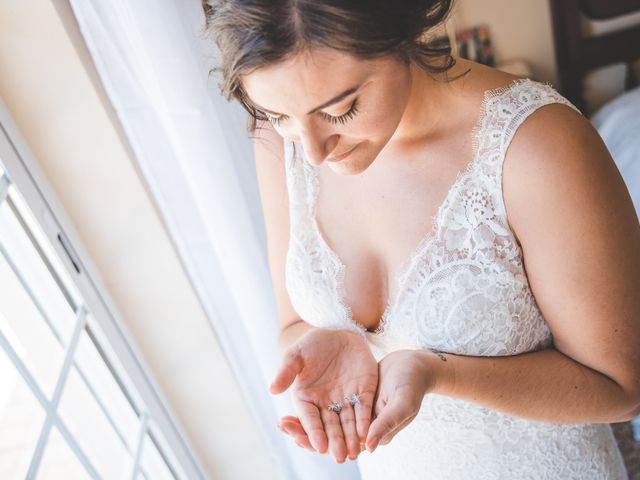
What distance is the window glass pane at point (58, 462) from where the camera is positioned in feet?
3.38

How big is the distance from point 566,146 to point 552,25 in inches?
86.8

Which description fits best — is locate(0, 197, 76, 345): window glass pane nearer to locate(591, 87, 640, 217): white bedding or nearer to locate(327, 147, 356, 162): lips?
locate(327, 147, 356, 162): lips

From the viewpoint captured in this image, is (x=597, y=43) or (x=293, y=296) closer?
(x=293, y=296)

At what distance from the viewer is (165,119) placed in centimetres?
106

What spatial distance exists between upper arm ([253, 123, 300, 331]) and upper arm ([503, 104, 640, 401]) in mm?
397

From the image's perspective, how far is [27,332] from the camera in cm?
109

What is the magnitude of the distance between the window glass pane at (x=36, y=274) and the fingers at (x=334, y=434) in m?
0.60

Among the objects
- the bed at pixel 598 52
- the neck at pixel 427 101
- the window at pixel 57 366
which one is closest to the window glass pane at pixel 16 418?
the window at pixel 57 366

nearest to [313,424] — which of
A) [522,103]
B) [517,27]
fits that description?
[522,103]

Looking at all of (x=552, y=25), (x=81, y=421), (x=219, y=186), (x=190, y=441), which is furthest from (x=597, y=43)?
(x=81, y=421)

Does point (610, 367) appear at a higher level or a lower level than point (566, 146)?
lower

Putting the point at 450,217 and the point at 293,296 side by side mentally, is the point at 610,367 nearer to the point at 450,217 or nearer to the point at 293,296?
the point at 450,217

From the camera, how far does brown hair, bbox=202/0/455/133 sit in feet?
2.10

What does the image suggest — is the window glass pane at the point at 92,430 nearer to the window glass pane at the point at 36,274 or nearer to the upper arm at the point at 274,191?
the window glass pane at the point at 36,274
